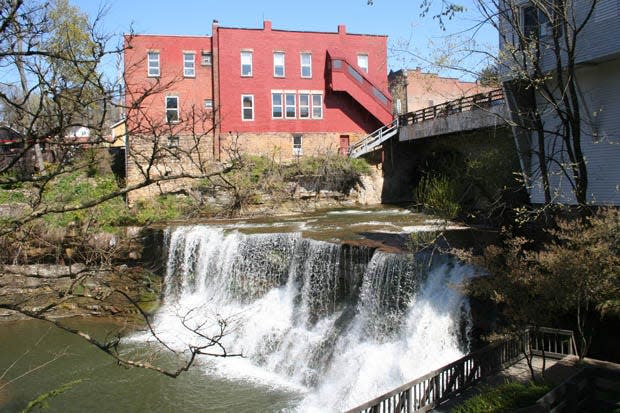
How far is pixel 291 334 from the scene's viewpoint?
44.7 feet

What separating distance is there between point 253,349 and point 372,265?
12.7 feet

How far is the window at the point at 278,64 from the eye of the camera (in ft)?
94.2

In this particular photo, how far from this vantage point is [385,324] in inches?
481

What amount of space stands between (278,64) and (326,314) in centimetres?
1841

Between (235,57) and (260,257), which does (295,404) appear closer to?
(260,257)

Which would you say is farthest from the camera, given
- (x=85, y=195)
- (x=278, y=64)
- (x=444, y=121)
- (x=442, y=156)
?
(x=278, y=64)

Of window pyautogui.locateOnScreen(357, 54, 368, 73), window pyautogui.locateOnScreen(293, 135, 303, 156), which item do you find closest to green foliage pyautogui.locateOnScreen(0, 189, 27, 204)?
window pyautogui.locateOnScreen(293, 135, 303, 156)

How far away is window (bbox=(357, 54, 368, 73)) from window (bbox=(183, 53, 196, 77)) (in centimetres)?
934

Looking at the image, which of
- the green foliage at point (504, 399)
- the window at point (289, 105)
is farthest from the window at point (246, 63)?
the green foliage at point (504, 399)

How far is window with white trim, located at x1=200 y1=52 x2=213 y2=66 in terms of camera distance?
28.0 m

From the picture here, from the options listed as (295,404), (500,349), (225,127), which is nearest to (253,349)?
(295,404)

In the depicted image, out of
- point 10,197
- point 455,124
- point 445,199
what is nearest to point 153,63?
point 10,197

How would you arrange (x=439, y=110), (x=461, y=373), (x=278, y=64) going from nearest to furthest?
(x=461, y=373), (x=439, y=110), (x=278, y=64)

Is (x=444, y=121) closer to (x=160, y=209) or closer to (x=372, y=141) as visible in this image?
(x=372, y=141)
